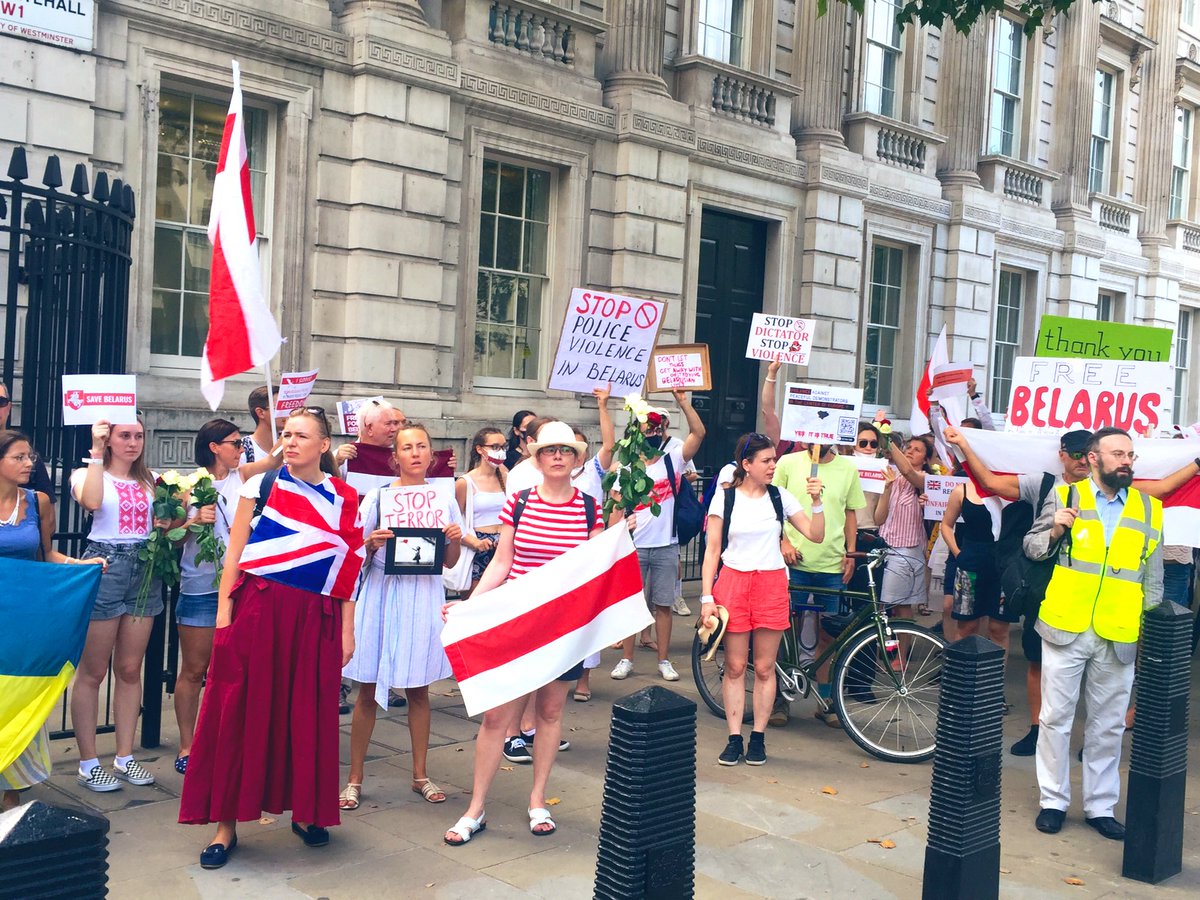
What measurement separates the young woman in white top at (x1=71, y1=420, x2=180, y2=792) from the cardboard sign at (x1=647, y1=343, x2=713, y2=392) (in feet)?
13.8

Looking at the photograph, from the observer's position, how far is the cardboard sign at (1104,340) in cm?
929

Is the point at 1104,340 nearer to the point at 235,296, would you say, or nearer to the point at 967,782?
the point at 967,782

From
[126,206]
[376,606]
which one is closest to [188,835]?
[376,606]

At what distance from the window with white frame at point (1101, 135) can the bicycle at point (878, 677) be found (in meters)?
19.4

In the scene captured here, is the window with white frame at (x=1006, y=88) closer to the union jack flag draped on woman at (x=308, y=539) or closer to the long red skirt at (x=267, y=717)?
the union jack flag draped on woman at (x=308, y=539)

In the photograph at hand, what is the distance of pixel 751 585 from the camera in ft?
23.2

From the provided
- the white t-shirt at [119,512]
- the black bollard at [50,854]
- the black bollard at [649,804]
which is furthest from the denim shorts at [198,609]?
the black bollard at [50,854]

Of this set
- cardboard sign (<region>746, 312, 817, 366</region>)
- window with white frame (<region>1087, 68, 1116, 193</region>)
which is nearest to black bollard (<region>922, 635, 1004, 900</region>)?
cardboard sign (<region>746, 312, 817, 366</region>)

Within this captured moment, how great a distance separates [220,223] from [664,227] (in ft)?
31.3

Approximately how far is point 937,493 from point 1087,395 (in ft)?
4.81

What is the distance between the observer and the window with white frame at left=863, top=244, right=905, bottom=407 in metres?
19.6

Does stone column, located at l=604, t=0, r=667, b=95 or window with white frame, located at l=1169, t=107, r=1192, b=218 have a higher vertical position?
window with white frame, located at l=1169, t=107, r=1192, b=218

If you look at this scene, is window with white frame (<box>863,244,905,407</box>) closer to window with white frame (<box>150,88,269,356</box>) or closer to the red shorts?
window with white frame (<box>150,88,269,356</box>)

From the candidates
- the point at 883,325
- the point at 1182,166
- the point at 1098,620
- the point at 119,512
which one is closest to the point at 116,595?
the point at 119,512
